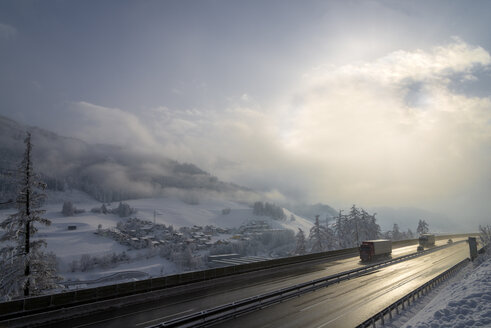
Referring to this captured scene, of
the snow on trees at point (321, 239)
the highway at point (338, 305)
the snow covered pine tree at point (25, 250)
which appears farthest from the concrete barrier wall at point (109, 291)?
the snow on trees at point (321, 239)

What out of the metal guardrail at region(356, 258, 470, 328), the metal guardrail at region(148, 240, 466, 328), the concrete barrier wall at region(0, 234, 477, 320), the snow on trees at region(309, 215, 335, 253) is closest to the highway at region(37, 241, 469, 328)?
the metal guardrail at region(148, 240, 466, 328)

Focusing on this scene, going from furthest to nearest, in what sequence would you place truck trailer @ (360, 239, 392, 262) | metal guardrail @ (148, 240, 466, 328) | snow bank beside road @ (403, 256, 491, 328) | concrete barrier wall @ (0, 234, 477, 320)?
truck trailer @ (360, 239, 392, 262) → concrete barrier wall @ (0, 234, 477, 320) → metal guardrail @ (148, 240, 466, 328) → snow bank beside road @ (403, 256, 491, 328)

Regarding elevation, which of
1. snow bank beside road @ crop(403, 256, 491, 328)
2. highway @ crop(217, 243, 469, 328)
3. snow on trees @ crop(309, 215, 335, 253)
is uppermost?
snow bank beside road @ crop(403, 256, 491, 328)

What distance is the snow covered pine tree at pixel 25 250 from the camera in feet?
74.9

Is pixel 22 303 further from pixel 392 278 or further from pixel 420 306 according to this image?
A: pixel 392 278

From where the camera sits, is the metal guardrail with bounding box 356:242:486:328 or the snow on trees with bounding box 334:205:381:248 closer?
the metal guardrail with bounding box 356:242:486:328

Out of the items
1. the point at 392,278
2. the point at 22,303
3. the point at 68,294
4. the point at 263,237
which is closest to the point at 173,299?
the point at 68,294

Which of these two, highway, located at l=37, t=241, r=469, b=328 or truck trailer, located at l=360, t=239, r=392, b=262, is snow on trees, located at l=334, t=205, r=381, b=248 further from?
highway, located at l=37, t=241, r=469, b=328

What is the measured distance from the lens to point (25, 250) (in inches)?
943

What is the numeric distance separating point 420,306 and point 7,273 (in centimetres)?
3243

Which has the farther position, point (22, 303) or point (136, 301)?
point (136, 301)

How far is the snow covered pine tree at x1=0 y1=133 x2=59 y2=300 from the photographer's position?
22.8 m

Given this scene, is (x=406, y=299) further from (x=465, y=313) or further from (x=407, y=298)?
(x=465, y=313)

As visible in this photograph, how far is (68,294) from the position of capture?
59.8 ft
